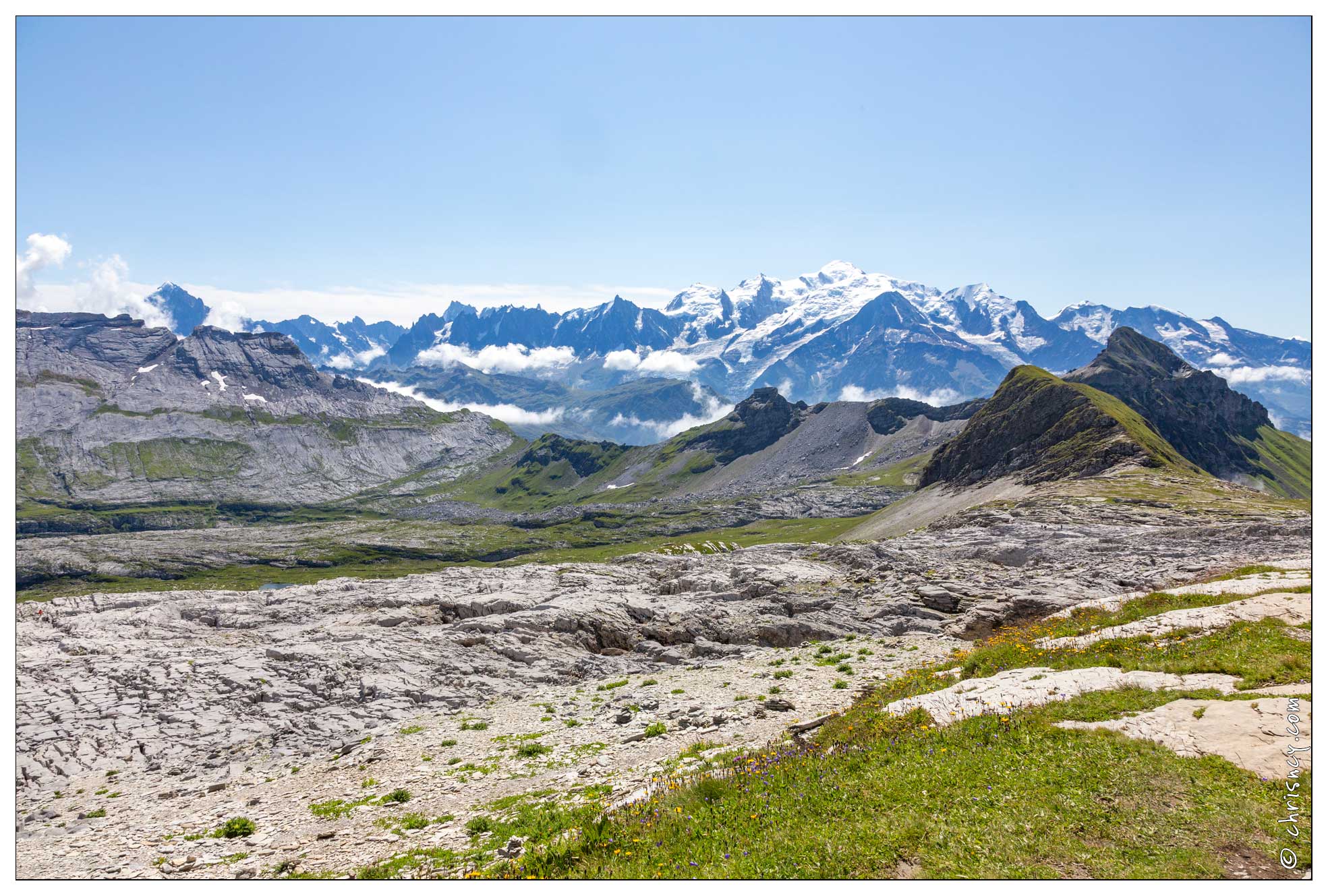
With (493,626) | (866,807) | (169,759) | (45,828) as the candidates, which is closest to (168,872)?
(45,828)

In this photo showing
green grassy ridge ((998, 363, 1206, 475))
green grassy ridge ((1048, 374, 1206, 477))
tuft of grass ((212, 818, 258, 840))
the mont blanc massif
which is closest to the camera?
the mont blanc massif

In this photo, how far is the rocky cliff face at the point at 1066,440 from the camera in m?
154

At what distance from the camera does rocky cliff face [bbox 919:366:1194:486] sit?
154 m

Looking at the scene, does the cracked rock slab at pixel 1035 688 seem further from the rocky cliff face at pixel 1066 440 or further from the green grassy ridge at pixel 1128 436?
the green grassy ridge at pixel 1128 436

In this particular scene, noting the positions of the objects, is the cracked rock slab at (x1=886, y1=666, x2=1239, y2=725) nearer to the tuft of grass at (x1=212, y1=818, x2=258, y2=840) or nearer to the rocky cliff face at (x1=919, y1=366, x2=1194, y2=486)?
the tuft of grass at (x1=212, y1=818, x2=258, y2=840)

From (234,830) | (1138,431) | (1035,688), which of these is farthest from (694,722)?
(1138,431)

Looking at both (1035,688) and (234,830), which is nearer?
(1035,688)

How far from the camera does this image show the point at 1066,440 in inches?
6826

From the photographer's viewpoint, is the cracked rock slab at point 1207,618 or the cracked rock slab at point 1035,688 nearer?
the cracked rock slab at point 1035,688

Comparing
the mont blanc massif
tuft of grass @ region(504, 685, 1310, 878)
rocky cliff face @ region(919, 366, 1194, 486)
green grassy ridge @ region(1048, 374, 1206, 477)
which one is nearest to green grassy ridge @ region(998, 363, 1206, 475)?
green grassy ridge @ region(1048, 374, 1206, 477)

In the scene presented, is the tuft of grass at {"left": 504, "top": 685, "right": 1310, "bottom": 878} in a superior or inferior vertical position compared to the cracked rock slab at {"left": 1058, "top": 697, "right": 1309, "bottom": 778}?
inferior

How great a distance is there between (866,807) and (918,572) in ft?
160

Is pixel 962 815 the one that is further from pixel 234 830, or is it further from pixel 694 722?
pixel 234 830

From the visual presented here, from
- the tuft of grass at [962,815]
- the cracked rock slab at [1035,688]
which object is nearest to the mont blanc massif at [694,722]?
the tuft of grass at [962,815]
